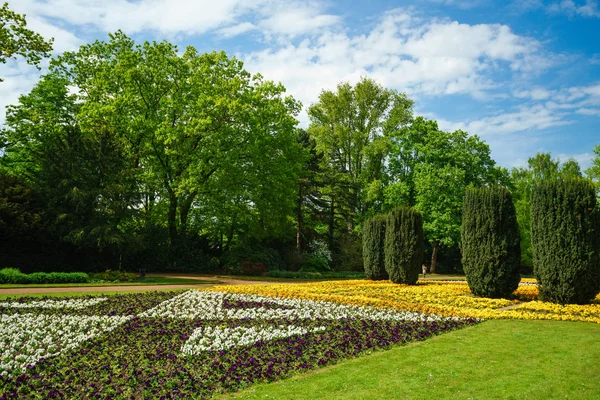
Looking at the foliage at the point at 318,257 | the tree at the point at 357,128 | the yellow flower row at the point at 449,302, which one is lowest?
the yellow flower row at the point at 449,302

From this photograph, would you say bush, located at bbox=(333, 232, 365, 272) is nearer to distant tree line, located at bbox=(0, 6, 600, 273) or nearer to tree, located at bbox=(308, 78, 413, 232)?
distant tree line, located at bbox=(0, 6, 600, 273)

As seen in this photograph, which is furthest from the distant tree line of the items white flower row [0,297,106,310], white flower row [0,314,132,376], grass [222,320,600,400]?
grass [222,320,600,400]

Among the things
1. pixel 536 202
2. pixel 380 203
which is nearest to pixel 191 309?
pixel 536 202

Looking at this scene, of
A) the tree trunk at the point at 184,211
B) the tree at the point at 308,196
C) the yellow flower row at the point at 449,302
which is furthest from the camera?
the tree at the point at 308,196

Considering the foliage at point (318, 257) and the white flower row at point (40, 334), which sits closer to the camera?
the white flower row at point (40, 334)

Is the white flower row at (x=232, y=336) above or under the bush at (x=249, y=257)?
under

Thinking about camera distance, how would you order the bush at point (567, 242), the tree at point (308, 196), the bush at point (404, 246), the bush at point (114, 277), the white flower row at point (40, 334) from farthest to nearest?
1. the tree at point (308, 196)
2. the bush at point (114, 277)
3. the bush at point (404, 246)
4. the bush at point (567, 242)
5. the white flower row at point (40, 334)

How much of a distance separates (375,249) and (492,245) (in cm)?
814

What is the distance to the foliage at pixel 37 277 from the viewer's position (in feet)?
62.2

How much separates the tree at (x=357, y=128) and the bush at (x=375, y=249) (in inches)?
585

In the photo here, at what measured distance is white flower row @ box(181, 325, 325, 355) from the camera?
7.82 m

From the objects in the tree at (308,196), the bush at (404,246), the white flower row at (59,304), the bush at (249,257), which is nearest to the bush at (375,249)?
the bush at (404,246)

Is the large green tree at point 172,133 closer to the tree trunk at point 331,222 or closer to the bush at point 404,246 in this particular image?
the tree trunk at point 331,222

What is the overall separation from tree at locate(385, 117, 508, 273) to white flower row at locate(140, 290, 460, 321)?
2205 cm
